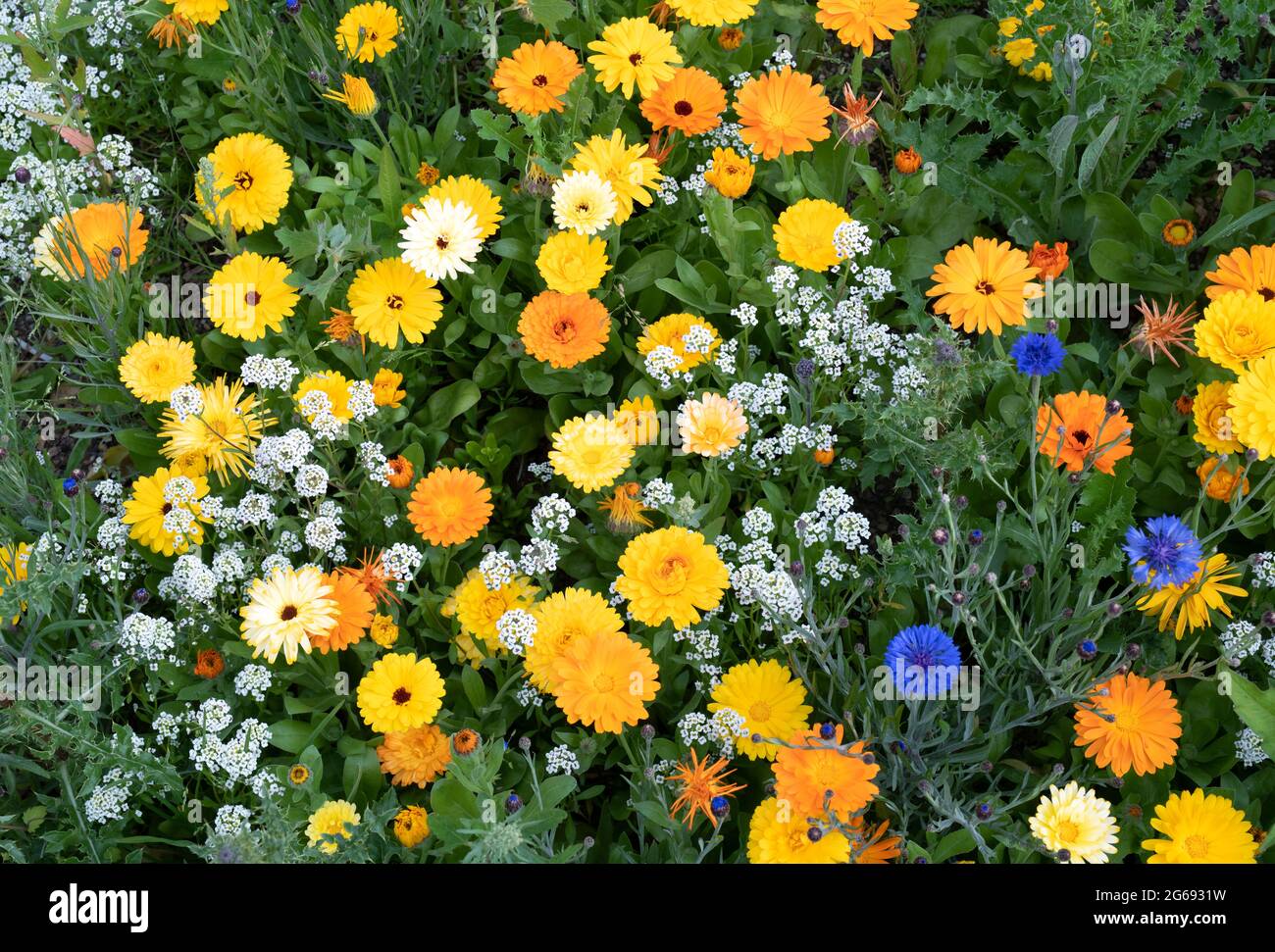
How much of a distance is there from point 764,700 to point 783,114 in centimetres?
140

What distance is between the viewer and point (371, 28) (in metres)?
3.19

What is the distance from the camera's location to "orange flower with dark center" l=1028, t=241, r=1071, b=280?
2752mm

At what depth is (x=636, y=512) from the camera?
2.66 metres

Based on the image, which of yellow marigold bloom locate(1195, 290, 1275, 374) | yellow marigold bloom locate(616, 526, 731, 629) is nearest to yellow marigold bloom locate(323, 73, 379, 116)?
yellow marigold bloom locate(616, 526, 731, 629)

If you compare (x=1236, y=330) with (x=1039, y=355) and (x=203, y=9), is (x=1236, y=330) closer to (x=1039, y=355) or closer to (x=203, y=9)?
(x=1039, y=355)

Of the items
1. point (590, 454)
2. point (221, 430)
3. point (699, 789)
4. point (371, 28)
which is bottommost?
point (699, 789)

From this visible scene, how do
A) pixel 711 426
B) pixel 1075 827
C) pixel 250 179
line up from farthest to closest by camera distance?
pixel 250 179 < pixel 711 426 < pixel 1075 827

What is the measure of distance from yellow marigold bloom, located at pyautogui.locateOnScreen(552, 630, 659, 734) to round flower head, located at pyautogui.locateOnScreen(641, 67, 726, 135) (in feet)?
4.45

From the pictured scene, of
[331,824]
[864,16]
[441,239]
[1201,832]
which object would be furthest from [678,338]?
[1201,832]

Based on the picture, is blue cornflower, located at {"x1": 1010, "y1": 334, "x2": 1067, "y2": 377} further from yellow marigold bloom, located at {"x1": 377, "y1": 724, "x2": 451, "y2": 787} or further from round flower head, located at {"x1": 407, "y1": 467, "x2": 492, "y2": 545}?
yellow marigold bloom, located at {"x1": 377, "y1": 724, "x2": 451, "y2": 787}

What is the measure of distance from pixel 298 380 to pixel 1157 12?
2318 mm

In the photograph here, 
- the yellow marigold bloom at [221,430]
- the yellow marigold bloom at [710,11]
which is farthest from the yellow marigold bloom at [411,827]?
the yellow marigold bloom at [710,11]

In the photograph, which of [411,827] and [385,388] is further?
[385,388]

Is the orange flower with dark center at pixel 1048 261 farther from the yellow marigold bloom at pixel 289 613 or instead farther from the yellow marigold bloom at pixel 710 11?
the yellow marigold bloom at pixel 289 613
